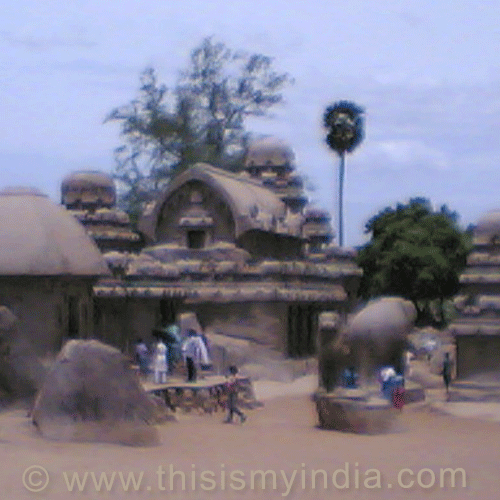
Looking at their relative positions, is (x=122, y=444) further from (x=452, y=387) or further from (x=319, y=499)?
(x=452, y=387)

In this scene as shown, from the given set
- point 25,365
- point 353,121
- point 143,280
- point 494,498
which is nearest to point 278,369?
point 143,280

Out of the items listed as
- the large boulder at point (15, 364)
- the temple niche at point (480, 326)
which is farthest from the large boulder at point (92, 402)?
the temple niche at point (480, 326)

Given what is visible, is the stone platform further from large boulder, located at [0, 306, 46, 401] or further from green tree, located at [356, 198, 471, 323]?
green tree, located at [356, 198, 471, 323]

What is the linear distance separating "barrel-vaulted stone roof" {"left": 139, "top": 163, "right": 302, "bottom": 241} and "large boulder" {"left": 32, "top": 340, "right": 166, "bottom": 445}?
17.7 meters

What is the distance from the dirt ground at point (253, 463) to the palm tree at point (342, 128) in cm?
2945

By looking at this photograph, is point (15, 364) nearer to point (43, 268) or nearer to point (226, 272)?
point (43, 268)

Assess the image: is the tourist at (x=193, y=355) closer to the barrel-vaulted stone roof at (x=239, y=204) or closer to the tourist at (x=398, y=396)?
the tourist at (x=398, y=396)

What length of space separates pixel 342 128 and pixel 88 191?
49.7ft

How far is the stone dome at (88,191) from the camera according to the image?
37.7m

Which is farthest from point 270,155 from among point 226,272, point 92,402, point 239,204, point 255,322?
point 92,402

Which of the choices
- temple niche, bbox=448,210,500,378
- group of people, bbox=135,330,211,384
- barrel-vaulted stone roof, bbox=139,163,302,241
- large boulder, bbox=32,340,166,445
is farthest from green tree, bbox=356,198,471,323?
large boulder, bbox=32,340,166,445

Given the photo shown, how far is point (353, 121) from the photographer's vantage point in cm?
4919

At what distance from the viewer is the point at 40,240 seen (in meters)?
20.9

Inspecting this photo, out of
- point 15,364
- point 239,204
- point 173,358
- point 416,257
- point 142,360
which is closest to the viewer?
point 15,364
